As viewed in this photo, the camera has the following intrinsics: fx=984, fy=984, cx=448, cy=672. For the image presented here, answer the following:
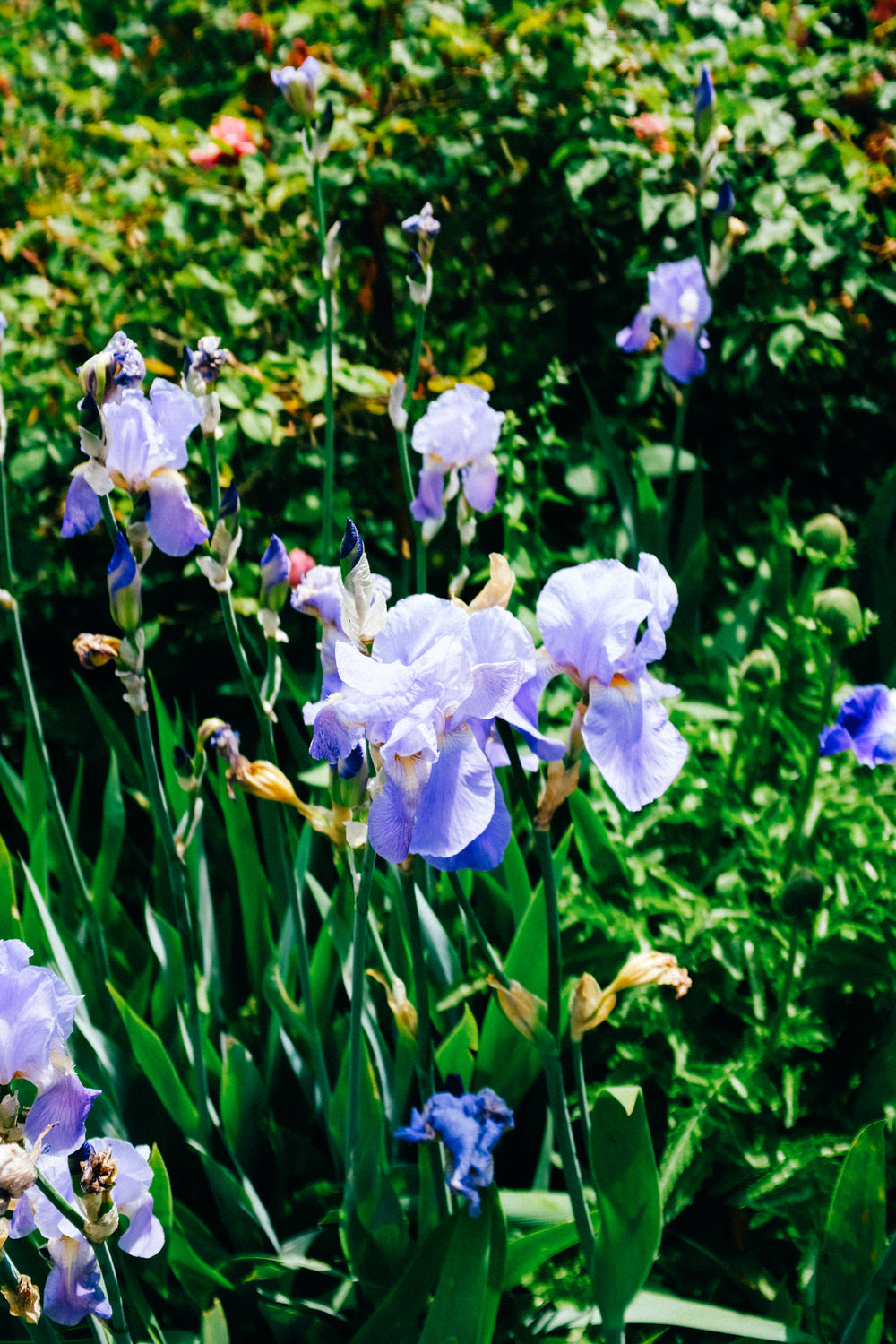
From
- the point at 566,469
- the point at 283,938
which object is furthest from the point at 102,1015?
the point at 566,469

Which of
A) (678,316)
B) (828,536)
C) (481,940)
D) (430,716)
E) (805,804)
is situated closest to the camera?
(430,716)

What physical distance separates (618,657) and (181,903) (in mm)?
712

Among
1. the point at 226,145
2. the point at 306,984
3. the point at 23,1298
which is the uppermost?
the point at 226,145

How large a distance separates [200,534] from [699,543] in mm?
1273

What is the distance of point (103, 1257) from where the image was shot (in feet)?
2.41

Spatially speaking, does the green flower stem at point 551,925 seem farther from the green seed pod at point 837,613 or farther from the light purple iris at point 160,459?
the green seed pod at point 837,613

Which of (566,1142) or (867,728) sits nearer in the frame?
(566,1142)

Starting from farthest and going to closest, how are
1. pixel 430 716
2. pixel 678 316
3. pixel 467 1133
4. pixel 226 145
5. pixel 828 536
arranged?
pixel 226 145 < pixel 678 316 < pixel 828 536 < pixel 467 1133 < pixel 430 716

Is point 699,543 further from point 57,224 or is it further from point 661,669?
point 57,224

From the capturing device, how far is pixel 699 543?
6.81 ft

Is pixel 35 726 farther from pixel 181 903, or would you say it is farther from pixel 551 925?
pixel 551 925

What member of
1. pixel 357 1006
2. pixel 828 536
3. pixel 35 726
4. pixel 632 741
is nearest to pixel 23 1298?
pixel 357 1006

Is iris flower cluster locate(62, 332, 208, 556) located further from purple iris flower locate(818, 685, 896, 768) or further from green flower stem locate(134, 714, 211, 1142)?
purple iris flower locate(818, 685, 896, 768)

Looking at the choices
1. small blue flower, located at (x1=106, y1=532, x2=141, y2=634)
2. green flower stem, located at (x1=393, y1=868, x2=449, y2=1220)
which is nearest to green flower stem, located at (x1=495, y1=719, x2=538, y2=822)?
green flower stem, located at (x1=393, y1=868, x2=449, y2=1220)
